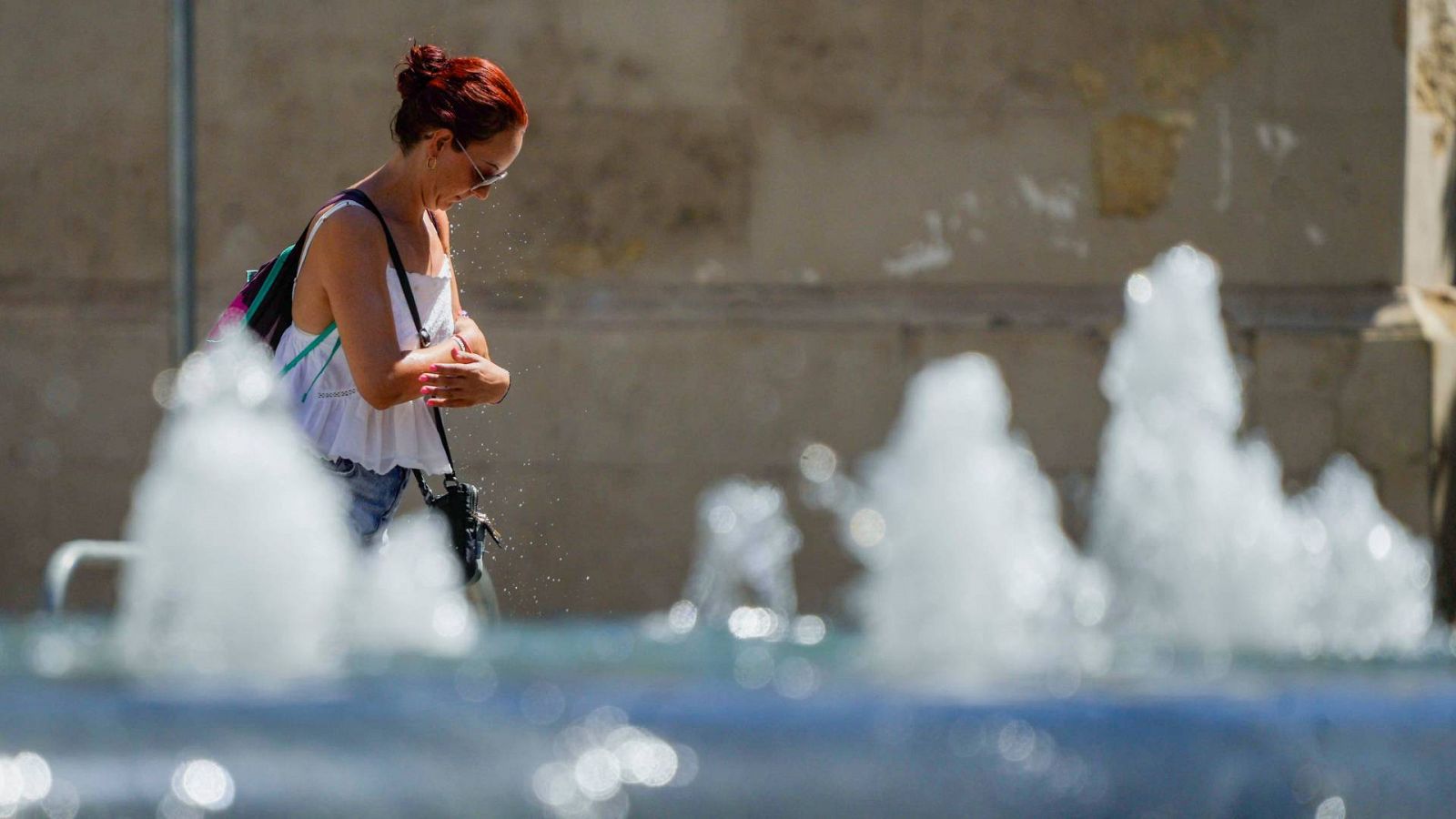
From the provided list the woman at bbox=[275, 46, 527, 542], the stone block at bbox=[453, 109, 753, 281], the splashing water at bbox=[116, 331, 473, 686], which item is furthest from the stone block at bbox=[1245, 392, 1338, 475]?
the splashing water at bbox=[116, 331, 473, 686]

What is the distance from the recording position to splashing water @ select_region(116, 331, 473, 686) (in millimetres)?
1946

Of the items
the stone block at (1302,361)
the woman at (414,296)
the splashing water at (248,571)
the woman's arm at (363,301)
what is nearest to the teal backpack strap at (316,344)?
the woman at (414,296)

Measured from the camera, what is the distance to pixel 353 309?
333 cm

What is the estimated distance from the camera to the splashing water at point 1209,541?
2.56 m

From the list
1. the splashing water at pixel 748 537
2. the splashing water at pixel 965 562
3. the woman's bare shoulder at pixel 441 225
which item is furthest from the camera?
the splashing water at pixel 748 537

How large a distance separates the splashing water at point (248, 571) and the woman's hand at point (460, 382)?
1.12 metres

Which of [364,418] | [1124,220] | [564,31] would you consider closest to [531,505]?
[564,31]

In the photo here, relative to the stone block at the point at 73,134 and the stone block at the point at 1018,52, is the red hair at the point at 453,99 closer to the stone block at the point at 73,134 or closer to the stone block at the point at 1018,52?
the stone block at the point at 1018,52

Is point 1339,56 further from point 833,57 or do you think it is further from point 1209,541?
point 1209,541

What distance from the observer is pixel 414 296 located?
11.5 feet

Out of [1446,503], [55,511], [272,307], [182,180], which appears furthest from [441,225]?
[1446,503]

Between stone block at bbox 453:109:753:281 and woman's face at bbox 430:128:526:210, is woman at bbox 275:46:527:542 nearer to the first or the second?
woman's face at bbox 430:128:526:210

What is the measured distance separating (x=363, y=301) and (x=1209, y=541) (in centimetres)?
147

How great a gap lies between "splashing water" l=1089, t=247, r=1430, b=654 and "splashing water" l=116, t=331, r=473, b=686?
3.01ft
